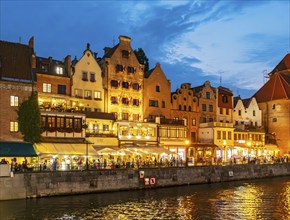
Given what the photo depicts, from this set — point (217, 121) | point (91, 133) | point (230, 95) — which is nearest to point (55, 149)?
point (91, 133)

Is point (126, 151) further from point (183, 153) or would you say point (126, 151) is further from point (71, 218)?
point (71, 218)

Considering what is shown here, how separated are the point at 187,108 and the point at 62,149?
33584 mm

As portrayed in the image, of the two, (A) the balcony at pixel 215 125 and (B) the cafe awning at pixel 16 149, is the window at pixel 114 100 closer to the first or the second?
(B) the cafe awning at pixel 16 149

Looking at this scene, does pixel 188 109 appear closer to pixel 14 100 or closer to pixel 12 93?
pixel 14 100

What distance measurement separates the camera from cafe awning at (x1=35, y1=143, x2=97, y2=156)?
52.1m

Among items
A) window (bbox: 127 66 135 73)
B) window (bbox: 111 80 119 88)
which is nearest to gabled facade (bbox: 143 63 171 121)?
window (bbox: 127 66 135 73)

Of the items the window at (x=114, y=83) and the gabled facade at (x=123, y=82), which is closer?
the gabled facade at (x=123, y=82)

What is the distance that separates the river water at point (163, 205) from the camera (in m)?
36.8

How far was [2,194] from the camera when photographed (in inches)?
1719

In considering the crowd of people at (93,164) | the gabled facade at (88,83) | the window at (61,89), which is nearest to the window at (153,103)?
the gabled facade at (88,83)

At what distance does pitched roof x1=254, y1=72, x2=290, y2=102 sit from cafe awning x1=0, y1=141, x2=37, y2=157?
216 ft

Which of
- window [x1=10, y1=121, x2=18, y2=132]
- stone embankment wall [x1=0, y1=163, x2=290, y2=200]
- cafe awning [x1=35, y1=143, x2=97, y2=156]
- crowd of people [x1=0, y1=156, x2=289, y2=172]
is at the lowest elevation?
stone embankment wall [x1=0, y1=163, x2=290, y2=200]

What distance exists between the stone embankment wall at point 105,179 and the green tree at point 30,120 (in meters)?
8.70

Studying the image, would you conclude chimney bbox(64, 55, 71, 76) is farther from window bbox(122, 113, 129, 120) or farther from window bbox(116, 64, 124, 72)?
window bbox(122, 113, 129, 120)
